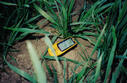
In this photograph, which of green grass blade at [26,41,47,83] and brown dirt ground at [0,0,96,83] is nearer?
green grass blade at [26,41,47,83]

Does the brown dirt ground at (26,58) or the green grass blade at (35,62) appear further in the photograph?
the brown dirt ground at (26,58)

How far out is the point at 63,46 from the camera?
0.81 metres

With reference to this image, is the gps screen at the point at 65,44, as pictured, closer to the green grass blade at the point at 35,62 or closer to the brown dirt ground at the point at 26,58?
the brown dirt ground at the point at 26,58

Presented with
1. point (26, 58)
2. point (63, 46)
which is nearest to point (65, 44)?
point (63, 46)

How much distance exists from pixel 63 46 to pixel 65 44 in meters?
0.03

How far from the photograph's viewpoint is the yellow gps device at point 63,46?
31.1 inches

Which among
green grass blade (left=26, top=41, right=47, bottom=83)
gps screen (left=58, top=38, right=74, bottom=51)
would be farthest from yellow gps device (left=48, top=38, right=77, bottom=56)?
green grass blade (left=26, top=41, right=47, bottom=83)

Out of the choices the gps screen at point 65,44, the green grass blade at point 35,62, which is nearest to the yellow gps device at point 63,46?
the gps screen at point 65,44

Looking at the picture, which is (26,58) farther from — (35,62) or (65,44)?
(35,62)

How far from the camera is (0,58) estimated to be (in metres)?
0.74

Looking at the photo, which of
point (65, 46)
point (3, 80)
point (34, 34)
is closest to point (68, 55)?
point (65, 46)

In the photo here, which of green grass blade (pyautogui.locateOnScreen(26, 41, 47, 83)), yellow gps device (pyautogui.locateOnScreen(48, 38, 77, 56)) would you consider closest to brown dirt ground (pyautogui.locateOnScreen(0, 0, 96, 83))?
yellow gps device (pyautogui.locateOnScreen(48, 38, 77, 56))

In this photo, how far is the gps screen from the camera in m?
0.81

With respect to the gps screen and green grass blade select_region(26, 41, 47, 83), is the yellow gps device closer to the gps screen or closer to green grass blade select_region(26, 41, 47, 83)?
the gps screen
